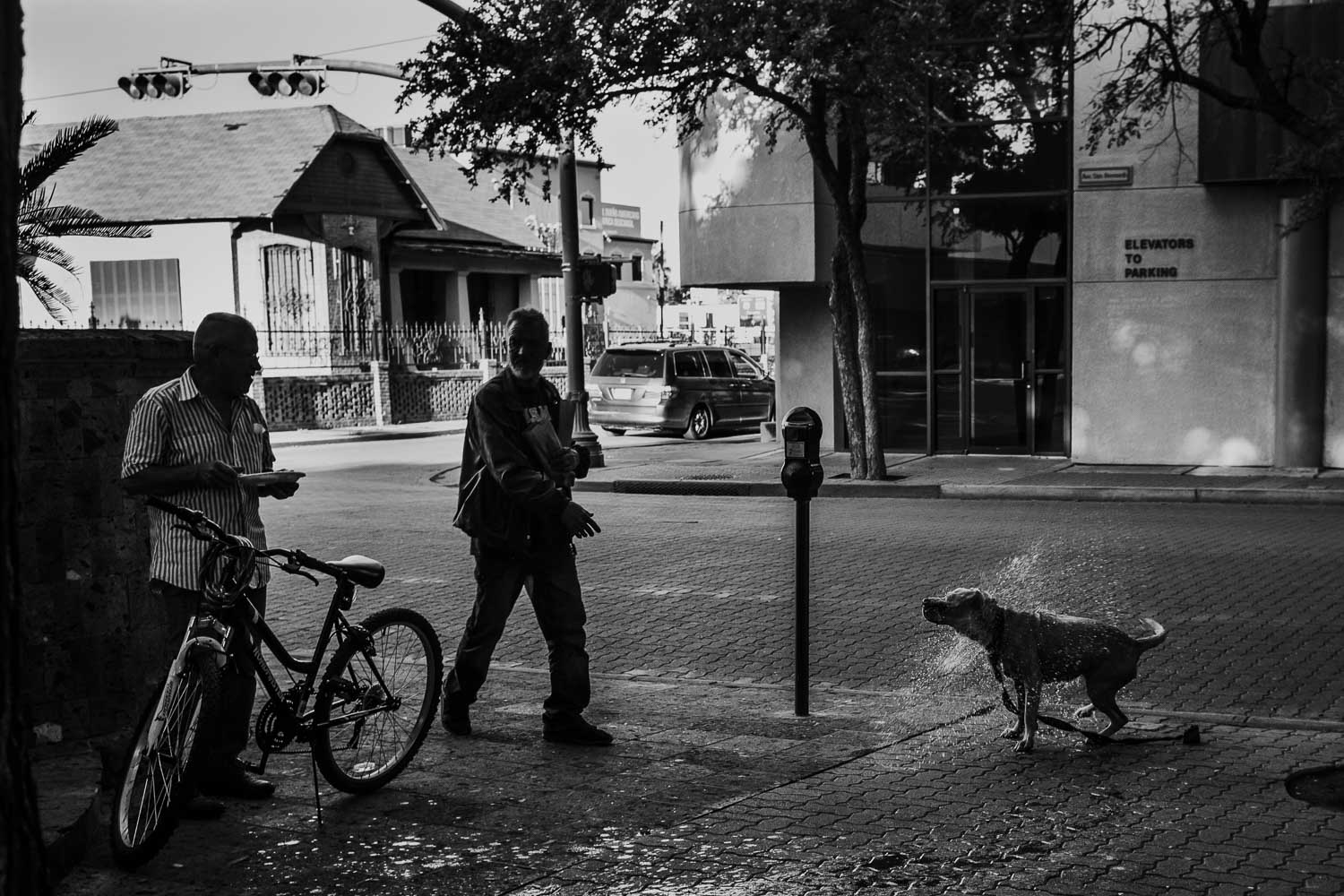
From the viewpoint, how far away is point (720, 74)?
16703 mm

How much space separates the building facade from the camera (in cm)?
1786

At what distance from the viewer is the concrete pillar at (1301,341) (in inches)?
693

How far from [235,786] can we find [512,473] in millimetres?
1579

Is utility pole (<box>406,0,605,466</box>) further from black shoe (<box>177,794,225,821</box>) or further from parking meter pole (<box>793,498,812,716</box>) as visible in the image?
black shoe (<box>177,794,225,821</box>)

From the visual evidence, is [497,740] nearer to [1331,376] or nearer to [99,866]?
[99,866]

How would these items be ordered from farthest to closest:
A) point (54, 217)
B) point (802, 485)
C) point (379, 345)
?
point (379, 345)
point (54, 217)
point (802, 485)

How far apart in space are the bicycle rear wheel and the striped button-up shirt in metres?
0.50

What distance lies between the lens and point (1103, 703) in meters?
5.98

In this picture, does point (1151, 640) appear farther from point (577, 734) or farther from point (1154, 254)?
point (1154, 254)

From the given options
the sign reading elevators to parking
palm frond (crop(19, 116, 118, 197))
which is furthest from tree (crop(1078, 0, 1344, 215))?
palm frond (crop(19, 116, 118, 197))

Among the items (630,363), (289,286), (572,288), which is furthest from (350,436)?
(572,288)

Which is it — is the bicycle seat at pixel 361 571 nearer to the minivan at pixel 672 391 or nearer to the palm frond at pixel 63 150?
the palm frond at pixel 63 150

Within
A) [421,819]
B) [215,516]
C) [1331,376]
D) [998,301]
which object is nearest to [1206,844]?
[421,819]

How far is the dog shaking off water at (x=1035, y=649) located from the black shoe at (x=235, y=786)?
2618 millimetres
